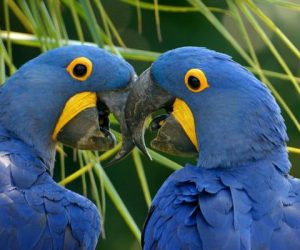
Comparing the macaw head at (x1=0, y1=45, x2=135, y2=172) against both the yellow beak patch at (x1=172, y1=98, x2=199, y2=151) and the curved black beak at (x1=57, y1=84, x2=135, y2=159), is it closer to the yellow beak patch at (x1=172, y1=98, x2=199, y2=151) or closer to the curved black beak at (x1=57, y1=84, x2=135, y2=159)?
the curved black beak at (x1=57, y1=84, x2=135, y2=159)

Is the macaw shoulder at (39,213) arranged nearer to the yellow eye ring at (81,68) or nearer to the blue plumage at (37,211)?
the blue plumage at (37,211)

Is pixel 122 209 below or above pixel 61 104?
below

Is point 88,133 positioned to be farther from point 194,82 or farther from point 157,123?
point 194,82

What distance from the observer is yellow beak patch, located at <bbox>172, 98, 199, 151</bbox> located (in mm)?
2656

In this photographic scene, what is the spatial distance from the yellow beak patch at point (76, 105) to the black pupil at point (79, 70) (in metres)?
0.05

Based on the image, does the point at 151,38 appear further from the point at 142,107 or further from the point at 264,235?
the point at 264,235

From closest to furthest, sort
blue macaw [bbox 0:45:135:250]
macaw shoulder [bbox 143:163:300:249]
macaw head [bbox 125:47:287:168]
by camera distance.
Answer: macaw shoulder [bbox 143:163:300:249] → macaw head [bbox 125:47:287:168] → blue macaw [bbox 0:45:135:250]

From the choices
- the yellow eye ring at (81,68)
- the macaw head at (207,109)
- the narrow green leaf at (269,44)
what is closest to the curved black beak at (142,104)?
the macaw head at (207,109)

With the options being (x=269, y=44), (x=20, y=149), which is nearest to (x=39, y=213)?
(x=20, y=149)

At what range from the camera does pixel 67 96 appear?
2723 mm

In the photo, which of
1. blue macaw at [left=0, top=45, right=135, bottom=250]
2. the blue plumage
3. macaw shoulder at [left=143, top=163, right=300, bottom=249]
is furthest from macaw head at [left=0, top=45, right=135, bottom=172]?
macaw shoulder at [left=143, top=163, right=300, bottom=249]

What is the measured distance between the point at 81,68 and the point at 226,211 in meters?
0.53

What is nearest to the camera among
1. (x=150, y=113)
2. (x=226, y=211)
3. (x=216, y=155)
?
(x=226, y=211)

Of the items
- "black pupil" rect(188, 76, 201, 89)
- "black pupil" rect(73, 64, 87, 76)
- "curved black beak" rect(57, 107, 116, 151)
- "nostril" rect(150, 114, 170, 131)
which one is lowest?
"curved black beak" rect(57, 107, 116, 151)
